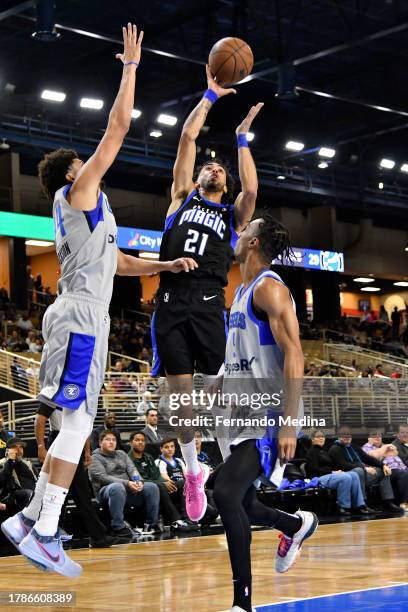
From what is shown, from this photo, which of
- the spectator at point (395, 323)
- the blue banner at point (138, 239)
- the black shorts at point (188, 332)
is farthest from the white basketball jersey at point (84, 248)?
the spectator at point (395, 323)

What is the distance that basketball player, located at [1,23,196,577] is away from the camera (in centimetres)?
518

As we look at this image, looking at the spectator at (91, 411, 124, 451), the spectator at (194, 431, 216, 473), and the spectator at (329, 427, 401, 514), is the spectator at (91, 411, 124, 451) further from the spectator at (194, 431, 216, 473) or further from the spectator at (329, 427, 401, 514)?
the spectator at (329, 427, 401, 514)

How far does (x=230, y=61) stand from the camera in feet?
22.0

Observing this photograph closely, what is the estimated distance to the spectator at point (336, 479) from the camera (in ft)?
45.8

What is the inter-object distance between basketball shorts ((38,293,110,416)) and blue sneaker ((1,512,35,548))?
26.7 inches

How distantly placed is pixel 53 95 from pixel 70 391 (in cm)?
1938

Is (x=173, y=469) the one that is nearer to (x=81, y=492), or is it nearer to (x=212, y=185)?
(x=81, y=492)

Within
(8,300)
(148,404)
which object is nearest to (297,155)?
(8,300)

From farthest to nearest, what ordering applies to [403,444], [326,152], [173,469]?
[326,152], [403,444], [173,469]

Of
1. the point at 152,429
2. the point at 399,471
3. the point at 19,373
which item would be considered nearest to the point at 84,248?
the point at 152,429

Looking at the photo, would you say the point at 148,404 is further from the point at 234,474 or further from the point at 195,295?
the point at 234,474

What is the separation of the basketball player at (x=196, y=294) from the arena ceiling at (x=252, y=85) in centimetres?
1233

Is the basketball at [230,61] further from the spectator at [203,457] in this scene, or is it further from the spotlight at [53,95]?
the spotlight at [53,95]

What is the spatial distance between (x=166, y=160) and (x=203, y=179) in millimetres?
20468
